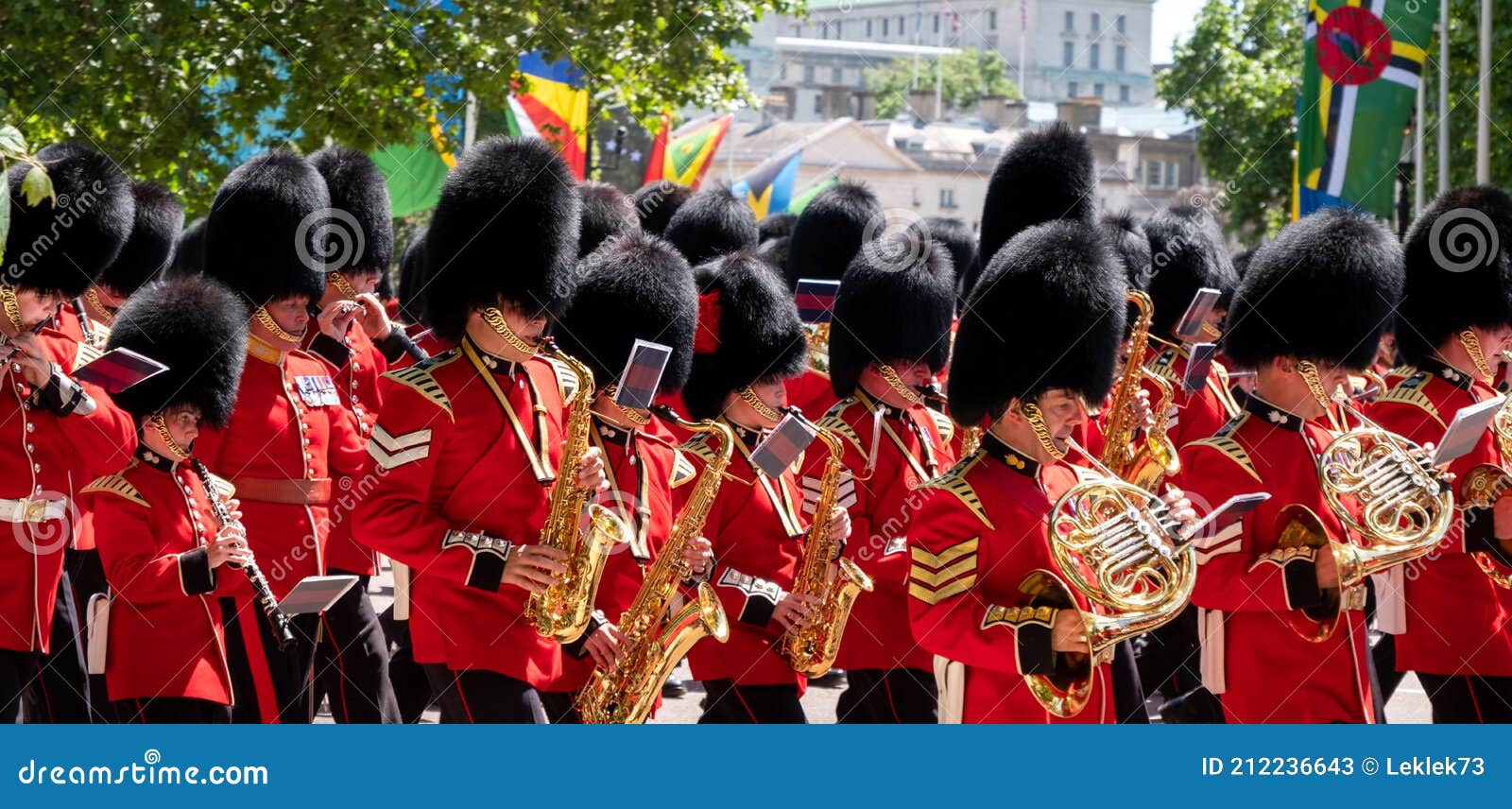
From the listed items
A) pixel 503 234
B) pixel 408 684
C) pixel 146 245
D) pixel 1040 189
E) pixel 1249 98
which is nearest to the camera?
pixel 503 234

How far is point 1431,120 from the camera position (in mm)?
15992

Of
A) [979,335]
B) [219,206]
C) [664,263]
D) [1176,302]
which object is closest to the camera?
[979,335]

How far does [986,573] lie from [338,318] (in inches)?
106

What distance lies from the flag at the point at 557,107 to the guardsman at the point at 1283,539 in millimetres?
7861

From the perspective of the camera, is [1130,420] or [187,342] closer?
[187,342]

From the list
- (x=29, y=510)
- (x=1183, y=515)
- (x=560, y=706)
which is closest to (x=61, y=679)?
(x=29, y=510)

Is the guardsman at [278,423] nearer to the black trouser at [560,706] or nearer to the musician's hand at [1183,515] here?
the black trouser at [560,706]

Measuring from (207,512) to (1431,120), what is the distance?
1319 cm

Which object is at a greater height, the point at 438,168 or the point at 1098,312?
the point at 1098,312

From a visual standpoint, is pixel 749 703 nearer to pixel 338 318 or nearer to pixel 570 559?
pixel 570 559

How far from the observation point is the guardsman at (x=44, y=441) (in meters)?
4.88

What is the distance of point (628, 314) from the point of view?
5.19 meters

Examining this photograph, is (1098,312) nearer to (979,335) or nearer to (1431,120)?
(979,335)

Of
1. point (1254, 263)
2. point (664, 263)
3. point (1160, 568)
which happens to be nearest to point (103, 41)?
point (664, 263)
